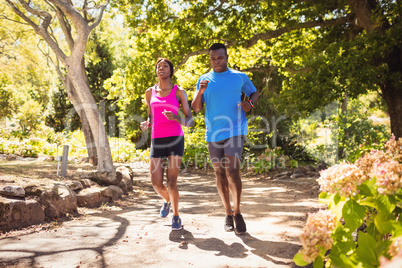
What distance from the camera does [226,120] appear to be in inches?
156

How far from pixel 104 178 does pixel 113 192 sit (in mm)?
635

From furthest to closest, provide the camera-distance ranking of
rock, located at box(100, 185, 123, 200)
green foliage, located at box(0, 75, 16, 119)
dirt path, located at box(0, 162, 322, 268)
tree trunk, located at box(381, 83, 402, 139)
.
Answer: green foliage, located at box(0, 75, 16, 119)
tree trunk, located at box(381, 83, 402, 139)
rock, located at box(100, 185, 123, 200)
dirt path, located at box(0, 162, 322, 268)

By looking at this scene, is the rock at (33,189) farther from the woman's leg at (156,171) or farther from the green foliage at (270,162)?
the green foliage at (270,162)

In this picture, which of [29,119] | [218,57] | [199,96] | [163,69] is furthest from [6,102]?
[218,57]

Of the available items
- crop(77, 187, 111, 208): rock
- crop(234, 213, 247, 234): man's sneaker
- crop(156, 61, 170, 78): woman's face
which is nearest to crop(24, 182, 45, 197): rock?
crop(77, 187, 111, 208): rock

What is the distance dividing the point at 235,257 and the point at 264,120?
52.5 feet

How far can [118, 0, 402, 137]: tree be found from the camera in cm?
826

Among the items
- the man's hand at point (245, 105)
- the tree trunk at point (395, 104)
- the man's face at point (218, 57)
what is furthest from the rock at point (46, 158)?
the tree trunk at point (395, 104)

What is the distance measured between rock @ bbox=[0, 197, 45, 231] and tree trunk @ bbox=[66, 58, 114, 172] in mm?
3381

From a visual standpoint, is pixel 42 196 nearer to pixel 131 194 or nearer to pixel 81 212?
pixel 81 212

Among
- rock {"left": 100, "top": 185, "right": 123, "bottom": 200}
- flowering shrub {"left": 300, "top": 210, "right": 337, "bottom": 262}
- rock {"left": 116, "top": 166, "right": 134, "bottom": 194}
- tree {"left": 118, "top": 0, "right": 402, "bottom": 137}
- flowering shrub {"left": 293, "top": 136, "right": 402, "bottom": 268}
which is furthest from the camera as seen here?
tree {"left": 118, "top": 0, "right": 402, "bottom": 137}

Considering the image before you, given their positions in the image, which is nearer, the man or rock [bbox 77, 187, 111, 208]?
the man

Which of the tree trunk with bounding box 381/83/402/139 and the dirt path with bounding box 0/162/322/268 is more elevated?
the tree trunk with bounding box 381/83/402/139

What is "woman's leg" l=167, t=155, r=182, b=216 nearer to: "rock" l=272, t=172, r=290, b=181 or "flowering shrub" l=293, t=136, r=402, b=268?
"flowering shrub" l=293, t=136, r=402, b=268
